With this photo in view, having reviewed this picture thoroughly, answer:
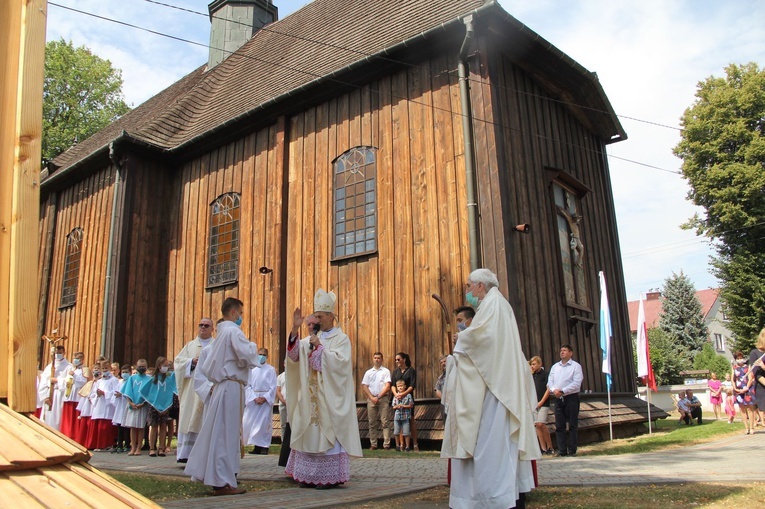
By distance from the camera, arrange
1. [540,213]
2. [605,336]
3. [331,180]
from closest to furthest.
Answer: [540,213] < [605,336] < [331,180]

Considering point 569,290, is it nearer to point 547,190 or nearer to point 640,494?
point 547,190

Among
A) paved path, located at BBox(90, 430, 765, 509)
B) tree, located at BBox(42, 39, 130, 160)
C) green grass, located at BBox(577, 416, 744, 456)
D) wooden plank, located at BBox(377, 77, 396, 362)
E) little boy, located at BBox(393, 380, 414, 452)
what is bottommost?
green grass, located at BBox(577, 416, 744, 456)

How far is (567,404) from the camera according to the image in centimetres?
989

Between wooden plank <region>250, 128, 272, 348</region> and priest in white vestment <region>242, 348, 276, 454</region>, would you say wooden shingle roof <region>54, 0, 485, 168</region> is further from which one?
priest in white vestment <region>242, 348, 276, 454</region>

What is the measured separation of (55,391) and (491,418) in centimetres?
1155

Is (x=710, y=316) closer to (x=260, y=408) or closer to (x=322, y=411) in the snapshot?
(x=260, y=408)

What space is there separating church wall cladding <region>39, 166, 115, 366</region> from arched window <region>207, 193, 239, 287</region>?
10.5 ft

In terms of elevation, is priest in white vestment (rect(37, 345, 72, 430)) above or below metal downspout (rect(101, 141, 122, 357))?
below

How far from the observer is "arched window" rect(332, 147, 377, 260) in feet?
39.6

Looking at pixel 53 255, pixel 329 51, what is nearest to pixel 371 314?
pixel 329 51

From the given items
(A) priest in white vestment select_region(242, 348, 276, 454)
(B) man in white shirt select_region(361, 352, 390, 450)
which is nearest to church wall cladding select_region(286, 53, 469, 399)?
(B) man in white shirt select_region(361, 352, 390, 450)

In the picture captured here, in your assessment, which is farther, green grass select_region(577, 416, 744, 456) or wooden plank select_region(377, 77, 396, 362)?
wooden plank select_region(377, 77, 396, 362)

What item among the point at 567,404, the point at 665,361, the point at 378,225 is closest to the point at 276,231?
the point at 378,225

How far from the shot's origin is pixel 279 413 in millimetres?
12695
